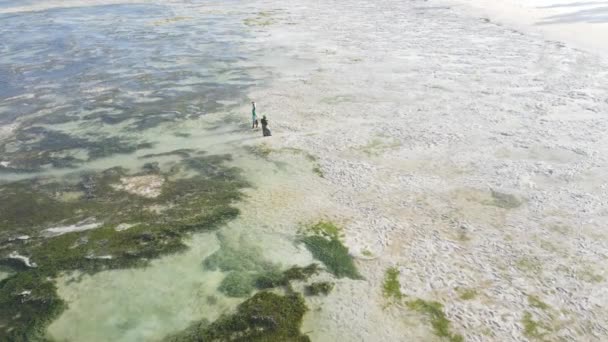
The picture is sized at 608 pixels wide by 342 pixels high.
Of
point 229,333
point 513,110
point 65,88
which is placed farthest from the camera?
point 65,88

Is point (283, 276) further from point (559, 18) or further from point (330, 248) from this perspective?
point (559, 18)

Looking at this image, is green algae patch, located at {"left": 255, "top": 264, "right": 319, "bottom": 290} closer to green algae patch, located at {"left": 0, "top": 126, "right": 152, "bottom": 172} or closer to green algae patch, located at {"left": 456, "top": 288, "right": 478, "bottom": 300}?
green algae patch, located at {"left": 456, "top": 288, "right": 478, "bottom": 300}

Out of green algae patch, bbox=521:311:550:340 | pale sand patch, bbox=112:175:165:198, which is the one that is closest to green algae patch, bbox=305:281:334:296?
green algae patch, bbox=521:311:550:340

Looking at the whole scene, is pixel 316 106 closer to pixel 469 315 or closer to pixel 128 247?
pixel 128 247

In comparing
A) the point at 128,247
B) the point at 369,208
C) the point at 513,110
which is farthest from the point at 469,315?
the point at 513,110


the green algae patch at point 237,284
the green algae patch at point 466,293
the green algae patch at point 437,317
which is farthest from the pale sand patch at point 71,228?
the green algae patch at point 466,293

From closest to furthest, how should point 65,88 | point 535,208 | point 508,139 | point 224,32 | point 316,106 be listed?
point 535,208, point 508,139, point 316,106, point 65,88, point 224,32
